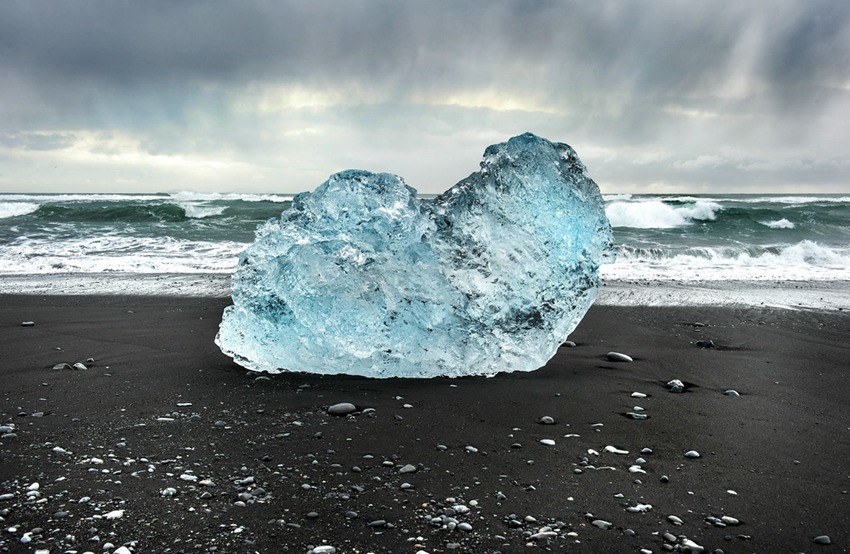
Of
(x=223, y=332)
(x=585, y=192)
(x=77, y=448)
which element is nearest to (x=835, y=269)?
(x=585, y=192)

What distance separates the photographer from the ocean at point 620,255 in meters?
9.55

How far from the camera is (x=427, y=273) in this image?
4.67 m

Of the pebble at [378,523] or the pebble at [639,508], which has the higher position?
the pebble at [639,508]

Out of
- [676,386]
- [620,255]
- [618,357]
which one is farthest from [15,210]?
[676,386]

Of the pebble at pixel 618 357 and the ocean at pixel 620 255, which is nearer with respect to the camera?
the pebble at pixel 618 357

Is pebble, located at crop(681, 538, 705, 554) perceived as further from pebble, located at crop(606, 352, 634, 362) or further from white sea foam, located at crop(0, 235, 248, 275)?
white sea foam, located at crop(0, 235, 248, 275)

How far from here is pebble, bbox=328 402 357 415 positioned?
12.5ft

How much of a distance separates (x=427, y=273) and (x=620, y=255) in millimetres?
10704

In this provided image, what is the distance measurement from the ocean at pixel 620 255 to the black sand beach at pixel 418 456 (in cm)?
405

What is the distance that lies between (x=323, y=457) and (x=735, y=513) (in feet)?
6.49

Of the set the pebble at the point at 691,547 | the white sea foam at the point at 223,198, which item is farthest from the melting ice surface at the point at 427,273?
the white sea foam at the point at 223,198

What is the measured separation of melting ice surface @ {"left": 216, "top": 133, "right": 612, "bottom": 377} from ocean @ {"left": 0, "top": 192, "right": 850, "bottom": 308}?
13.1 feet

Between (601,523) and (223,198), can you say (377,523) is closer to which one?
(601,523)

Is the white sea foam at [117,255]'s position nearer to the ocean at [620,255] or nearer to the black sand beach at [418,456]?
the ocean at [620,255]
